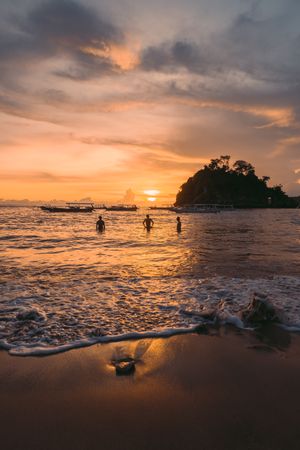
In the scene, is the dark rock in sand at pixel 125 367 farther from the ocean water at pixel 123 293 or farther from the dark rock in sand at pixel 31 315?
the dark rock in sand at pixel 31 315

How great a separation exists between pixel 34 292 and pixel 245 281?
7.44m

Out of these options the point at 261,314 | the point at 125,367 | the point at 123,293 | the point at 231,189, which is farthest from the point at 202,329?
the point at 231,189

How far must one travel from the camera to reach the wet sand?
10.3 feet

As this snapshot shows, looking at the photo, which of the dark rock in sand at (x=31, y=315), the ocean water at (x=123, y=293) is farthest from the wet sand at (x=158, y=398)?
the dark rock in sand at (x=31, y=315)

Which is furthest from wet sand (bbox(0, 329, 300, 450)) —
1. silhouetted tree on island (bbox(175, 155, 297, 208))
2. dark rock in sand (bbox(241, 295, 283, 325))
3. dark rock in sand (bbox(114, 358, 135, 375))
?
silhouetted tree on island (bbox(175, 155, 297, 208))

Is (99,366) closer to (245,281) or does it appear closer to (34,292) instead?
(34,292)

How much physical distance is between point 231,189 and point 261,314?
168 metres

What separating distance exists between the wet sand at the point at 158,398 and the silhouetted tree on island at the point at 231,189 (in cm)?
15767

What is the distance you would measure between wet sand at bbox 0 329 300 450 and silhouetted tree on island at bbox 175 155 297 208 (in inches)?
6207

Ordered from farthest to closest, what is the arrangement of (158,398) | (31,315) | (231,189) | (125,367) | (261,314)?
(231,189) < (31,315) < (261,314) < (125,367) < (158,398)

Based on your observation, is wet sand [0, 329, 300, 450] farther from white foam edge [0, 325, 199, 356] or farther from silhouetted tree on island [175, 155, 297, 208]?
silhouetted tree on island [175, 155, 297, 208]

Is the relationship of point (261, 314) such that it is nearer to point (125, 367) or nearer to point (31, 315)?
point (125, 367)

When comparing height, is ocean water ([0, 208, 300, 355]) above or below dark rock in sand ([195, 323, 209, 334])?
below

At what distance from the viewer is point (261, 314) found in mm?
6602
